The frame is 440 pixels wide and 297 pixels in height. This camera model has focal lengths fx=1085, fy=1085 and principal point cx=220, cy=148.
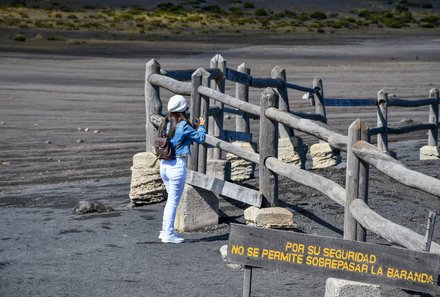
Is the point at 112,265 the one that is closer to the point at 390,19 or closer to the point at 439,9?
the point at 390,19

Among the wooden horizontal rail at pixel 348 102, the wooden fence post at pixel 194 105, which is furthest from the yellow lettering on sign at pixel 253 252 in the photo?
the wooden horizontal rail at pixel 348 102

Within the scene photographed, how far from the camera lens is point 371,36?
61938 mm

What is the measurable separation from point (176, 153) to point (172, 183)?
0.30 m

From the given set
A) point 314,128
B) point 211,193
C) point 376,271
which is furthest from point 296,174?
point 376,271

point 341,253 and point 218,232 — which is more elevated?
point 341,253

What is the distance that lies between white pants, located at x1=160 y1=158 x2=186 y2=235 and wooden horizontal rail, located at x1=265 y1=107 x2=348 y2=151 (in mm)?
966

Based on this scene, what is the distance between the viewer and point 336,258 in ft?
21.2

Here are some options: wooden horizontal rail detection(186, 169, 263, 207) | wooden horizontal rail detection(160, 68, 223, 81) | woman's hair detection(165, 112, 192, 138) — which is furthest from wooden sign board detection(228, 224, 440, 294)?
wooden horizontal rail detection(160, 68, 223, 81)

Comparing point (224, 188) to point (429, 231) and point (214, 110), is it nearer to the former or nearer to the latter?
point (214, 110)

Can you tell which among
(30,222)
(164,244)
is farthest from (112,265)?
(30,222)

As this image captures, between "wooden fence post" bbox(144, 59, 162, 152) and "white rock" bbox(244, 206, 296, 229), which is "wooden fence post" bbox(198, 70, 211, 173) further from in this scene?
"white rock" bbox(244, 206, 296, 229)

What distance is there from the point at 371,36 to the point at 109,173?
4698 centimetres

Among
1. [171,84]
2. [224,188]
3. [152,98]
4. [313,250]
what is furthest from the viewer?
[152,98]

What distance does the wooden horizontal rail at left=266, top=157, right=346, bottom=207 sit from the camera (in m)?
8.26
